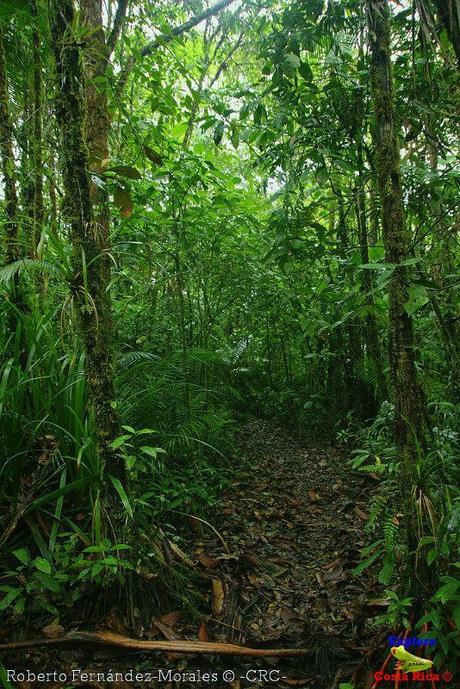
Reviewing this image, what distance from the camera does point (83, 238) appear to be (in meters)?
1.75

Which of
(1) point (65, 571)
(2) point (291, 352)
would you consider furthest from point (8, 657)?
(2) point (291, 352)

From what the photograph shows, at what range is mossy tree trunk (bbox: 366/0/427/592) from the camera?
1.85 meters

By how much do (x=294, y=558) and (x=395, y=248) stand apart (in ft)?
6.68

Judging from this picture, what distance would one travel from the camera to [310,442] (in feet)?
16.0

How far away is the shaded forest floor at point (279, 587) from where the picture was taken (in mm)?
1718

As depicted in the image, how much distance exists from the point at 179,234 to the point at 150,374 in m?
1.22

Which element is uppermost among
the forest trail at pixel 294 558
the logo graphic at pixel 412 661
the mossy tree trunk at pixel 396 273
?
the mossy tree trunk at pixel 396 273

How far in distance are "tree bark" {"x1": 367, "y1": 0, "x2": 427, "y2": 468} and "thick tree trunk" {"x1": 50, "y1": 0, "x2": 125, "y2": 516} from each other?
1290mm

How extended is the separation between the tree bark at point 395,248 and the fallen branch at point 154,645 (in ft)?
3.28

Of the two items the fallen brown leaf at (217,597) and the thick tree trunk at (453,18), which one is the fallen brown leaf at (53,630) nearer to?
the fallen brown leaf at (217,597)

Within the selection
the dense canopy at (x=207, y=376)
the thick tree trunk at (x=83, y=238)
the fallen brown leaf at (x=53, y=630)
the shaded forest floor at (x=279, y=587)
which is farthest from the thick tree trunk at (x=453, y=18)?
the fallen brown leaf at (x=53, y=630)

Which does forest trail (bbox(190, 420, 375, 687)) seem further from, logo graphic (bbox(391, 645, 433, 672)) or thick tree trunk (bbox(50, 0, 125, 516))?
thick tree trunk (bbox(50, 0, 125, 516))

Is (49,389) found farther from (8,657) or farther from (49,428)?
(8,657)

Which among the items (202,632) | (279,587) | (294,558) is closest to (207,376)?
(294,558)
